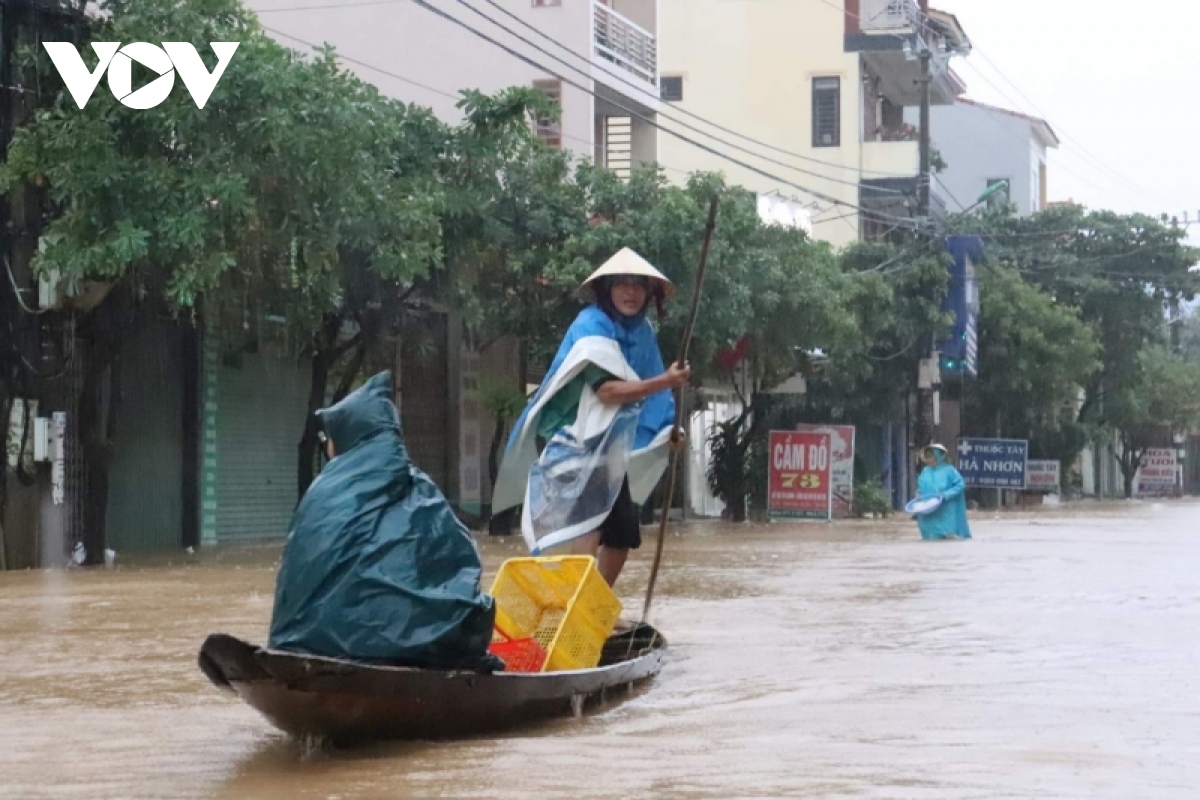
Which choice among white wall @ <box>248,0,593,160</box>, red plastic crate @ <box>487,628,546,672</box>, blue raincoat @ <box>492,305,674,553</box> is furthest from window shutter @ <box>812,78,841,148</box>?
red plastic crate @ <box>487,628,546,672</box>

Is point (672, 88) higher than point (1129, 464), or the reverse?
point (672, 88)

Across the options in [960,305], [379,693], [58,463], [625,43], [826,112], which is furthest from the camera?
[826,112]

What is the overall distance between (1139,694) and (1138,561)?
1033 centimetres

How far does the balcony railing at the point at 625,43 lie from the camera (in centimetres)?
3048

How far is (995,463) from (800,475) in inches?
389

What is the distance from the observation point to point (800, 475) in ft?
103

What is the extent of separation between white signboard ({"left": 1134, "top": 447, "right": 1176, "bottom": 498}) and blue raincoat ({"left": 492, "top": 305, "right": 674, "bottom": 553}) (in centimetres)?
5789

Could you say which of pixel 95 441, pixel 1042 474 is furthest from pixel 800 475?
pixel 1042 474

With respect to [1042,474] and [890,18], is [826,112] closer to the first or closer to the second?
[890,18]

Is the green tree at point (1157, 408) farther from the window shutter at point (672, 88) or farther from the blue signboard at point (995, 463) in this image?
the window shutter at point (672, 88)

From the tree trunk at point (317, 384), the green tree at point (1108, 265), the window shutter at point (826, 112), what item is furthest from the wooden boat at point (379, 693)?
the green tree at point (1108, 265)

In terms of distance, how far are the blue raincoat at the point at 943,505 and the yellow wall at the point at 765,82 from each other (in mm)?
19487

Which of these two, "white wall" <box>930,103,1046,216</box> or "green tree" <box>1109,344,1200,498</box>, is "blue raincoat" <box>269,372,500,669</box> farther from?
"white wall" <box>930,103,1046,216</box>

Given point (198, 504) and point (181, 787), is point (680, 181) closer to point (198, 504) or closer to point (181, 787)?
point (198, 504)
